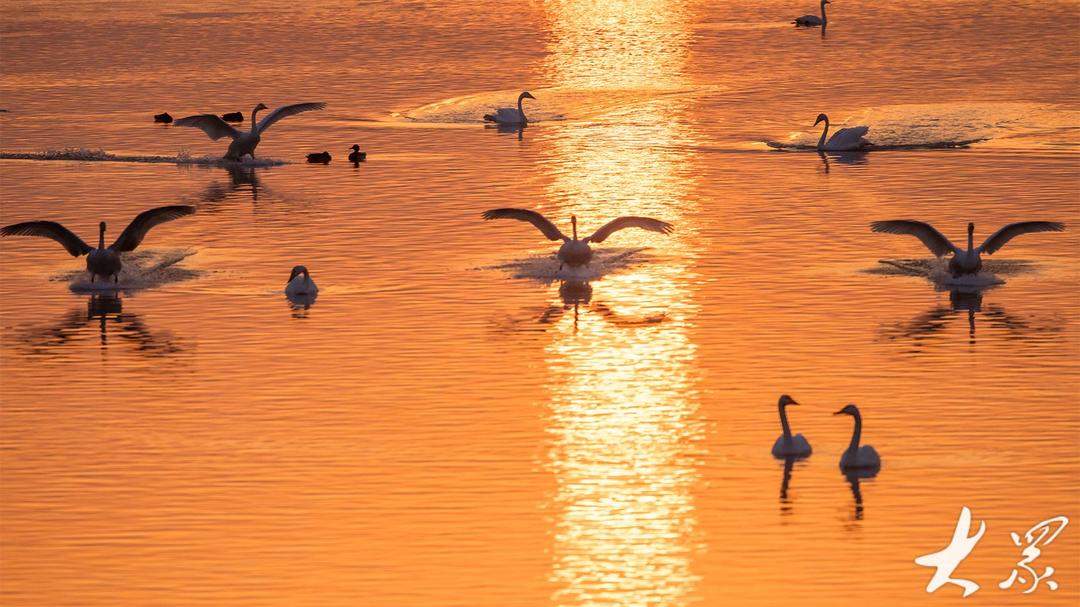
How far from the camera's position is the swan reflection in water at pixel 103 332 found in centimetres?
3331

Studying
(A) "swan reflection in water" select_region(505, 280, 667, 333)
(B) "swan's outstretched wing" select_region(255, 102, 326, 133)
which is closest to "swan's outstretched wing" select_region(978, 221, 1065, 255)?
(A) "swan reflection in water" select_region(505, 280, 667, 333)

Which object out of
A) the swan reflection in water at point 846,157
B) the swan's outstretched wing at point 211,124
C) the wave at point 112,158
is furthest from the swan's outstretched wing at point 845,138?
the swan's outstretched wing at point 211,124

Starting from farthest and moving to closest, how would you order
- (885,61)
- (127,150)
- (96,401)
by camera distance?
(885,61) < (127,150) < (96,401)

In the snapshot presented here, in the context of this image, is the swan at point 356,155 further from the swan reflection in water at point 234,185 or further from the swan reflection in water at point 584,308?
the swan reflection in water at point 584,308

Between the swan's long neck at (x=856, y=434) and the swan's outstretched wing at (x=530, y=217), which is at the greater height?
the swan's outstretched wing at (x=530, y=217)

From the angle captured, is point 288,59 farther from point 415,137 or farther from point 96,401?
point 96,401

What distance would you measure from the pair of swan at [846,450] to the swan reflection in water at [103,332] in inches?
432

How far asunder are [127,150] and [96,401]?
28.8 m

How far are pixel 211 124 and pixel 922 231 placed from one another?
2393 centimetres

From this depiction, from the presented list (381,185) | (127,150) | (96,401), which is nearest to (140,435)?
(96,401)

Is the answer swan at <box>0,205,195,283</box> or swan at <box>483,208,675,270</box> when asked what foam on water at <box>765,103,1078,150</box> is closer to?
swan at <box>483,208,675,270</box>

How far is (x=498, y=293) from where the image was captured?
121 ft

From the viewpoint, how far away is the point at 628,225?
123 ft

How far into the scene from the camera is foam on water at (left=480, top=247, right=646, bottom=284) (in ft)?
126
